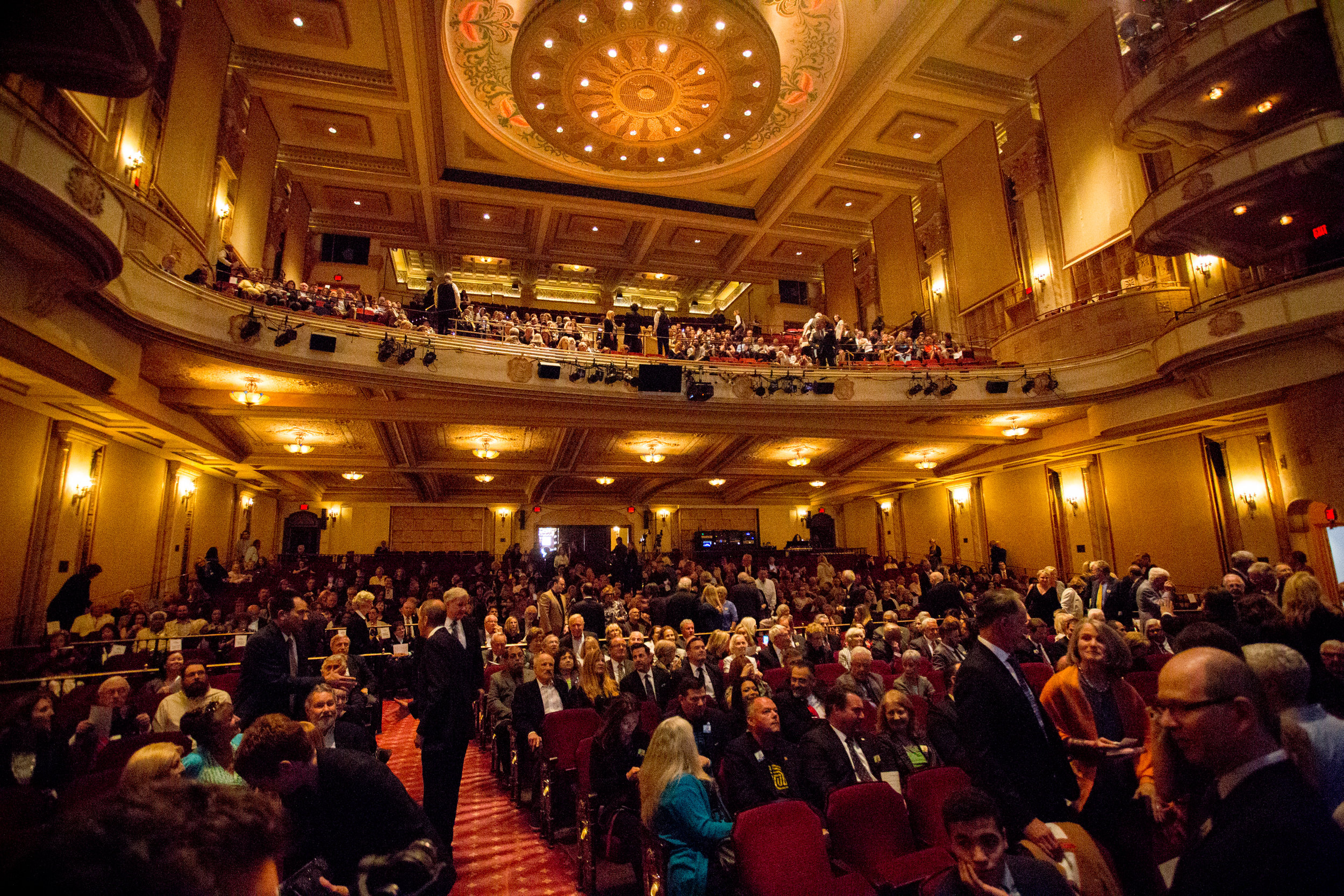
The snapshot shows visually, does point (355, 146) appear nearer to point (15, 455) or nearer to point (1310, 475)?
point (15, 455)

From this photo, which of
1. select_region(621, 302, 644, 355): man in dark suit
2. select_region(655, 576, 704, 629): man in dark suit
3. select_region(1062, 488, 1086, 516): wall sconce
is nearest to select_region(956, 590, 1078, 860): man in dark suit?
select_region(655, 576, 704, 629): man in dark suit

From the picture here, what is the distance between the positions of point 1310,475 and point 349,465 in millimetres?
17363

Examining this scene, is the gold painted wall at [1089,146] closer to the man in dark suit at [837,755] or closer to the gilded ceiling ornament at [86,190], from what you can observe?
the man in dark suit at [837,755]

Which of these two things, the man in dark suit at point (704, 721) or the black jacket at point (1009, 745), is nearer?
the black jacket at point (1009, 745)

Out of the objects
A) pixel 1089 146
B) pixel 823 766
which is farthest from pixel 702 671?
pixel 1089 146

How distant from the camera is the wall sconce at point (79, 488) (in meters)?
9.52

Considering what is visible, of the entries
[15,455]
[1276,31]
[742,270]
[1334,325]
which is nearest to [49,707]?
[15,455]

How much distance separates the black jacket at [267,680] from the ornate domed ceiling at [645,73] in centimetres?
1185

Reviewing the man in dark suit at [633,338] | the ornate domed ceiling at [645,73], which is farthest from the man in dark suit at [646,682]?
the ornate domed ceiling at [645,73]

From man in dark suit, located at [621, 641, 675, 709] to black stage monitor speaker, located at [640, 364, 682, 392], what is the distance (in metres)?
6.72

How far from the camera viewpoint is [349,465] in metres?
14.9

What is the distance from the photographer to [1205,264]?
11789 mm

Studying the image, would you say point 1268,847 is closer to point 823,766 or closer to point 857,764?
point 823,766

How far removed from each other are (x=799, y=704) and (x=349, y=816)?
121 inches
